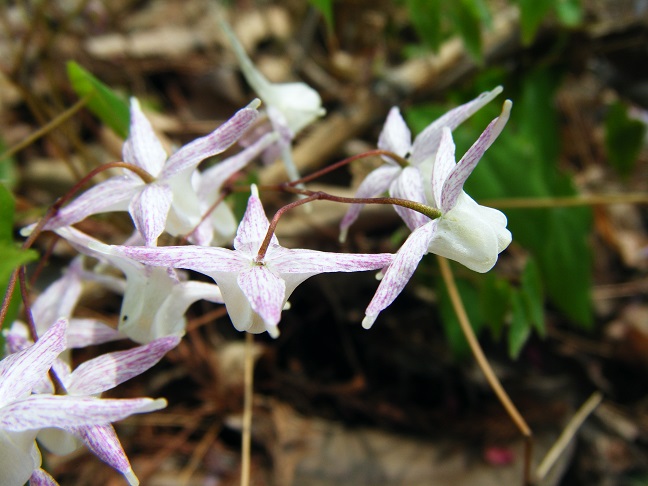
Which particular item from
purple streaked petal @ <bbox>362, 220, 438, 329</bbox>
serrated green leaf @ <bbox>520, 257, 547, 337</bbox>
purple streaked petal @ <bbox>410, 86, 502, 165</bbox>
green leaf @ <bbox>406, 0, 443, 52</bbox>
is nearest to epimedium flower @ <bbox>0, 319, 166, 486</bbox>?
purple streaked petal @ <bbox>362, 220, 438, 329</bbox>

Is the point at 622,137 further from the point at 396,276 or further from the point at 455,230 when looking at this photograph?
the point at 396,276

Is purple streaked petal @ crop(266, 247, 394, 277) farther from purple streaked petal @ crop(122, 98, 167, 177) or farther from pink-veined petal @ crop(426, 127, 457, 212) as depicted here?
purple streaked petal @ crop(122, 98, 167, 177)

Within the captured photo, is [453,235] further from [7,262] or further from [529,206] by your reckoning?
[529,206]

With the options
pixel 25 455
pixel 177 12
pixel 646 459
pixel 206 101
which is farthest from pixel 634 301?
pixel 177 12

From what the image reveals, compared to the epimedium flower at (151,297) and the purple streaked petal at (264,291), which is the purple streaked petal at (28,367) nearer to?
the epimedium flower at (151,297)

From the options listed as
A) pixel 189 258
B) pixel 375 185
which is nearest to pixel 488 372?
pixel 375 185

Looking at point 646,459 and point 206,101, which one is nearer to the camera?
point 646,459
